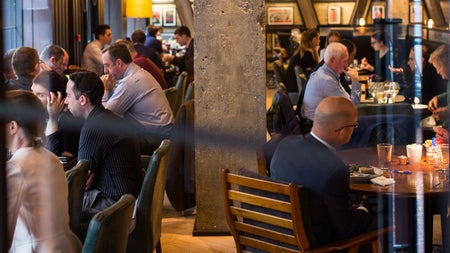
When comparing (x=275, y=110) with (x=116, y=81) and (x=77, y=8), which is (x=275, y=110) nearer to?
(x=116, y=81)

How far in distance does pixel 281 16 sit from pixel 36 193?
12313mm

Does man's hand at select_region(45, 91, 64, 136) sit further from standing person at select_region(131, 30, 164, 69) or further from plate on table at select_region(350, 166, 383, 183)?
standing person at select_region(131, 30, 164, 69)

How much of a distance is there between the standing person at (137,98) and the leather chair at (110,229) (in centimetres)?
248

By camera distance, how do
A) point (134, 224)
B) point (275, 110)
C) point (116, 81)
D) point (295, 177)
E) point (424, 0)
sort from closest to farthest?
point (424, 0) < point (295, 177) < point (134, 224) < point (275, 110) < point (116, 81)

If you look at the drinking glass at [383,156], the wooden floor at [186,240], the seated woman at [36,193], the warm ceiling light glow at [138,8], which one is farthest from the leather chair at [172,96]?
the warm ceiling light glow at [138,8]

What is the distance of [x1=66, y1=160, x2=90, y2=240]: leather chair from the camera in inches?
102

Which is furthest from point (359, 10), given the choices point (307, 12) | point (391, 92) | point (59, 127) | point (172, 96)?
point (59, 127)

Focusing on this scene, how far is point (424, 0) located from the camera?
4.24 ft

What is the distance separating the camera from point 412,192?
209 centimetres

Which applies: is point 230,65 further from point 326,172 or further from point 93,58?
point 93,58

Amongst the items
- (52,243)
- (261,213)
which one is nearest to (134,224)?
(261,213)

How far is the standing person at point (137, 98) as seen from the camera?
15.1ft

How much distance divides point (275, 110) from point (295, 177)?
201 centimetres

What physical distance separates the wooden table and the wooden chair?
0.16 meters
